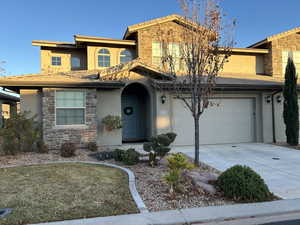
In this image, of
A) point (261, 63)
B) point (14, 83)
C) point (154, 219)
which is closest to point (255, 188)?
point (154, 219)

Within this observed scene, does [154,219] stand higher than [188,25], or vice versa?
[188,25]

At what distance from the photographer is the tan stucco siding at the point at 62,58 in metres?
13.7

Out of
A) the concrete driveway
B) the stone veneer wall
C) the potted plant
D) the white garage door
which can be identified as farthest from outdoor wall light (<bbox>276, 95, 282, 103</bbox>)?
the stone veneer wall

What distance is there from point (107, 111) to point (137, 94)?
275cm

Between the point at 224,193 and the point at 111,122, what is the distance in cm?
652

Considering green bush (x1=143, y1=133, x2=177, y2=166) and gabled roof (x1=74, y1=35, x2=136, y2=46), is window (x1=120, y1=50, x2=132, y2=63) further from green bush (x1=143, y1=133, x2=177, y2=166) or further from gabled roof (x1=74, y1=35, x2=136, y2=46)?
green bush (x1=143, y1=133, x2=177, y2=166)

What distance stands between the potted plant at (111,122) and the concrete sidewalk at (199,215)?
6.56 metres

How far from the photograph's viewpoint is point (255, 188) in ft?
13.7

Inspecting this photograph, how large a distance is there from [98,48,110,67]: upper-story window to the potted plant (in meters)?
4.68

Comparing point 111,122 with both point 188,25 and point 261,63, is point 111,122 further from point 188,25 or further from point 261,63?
point 261,63

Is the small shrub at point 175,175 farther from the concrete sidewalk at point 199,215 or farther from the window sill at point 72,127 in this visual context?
the window sill at point 72,127

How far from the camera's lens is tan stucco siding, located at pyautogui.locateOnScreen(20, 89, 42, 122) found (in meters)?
9.38

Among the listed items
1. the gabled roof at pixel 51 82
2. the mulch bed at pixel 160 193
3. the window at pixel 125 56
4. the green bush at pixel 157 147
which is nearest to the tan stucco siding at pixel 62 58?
the window at pixel 125 56

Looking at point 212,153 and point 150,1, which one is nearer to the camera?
point 212,153
